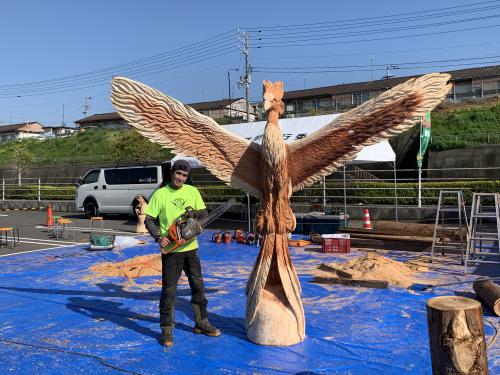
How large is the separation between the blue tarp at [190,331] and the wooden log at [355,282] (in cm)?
13

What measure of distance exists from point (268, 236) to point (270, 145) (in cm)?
88

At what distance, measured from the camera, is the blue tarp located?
3812 mm

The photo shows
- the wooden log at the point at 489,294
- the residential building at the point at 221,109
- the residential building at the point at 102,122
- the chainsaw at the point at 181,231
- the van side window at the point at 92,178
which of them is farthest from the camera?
the residential building at the point at 102,122

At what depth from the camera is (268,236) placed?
4332 mm

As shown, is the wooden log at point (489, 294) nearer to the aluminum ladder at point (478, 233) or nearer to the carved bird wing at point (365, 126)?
the aluminum ladder at point (478, 233)

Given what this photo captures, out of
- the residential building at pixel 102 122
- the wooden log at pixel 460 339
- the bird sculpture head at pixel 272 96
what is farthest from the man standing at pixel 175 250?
the residential building at pixel 102 122

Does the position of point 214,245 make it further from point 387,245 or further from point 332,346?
point 332,346

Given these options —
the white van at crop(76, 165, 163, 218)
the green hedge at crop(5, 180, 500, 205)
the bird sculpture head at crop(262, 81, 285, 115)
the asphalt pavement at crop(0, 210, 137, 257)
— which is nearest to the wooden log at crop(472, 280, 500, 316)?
the bird sculpture head at crop(262, 81, 285, 115)

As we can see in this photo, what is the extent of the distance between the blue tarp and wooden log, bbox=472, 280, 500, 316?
0.27m

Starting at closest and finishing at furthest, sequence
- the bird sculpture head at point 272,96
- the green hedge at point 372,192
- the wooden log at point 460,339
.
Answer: the wooden log at point 460,339 < the bird sculpture head at point 272,96 < the green hedge at point 372,192

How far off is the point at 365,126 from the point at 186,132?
169 cm

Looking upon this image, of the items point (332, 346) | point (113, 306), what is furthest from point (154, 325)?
point (332, 346)

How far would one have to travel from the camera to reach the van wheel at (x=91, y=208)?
17359 millimetres

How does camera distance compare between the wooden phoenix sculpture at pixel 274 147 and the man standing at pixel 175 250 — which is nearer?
the wooden phoenix sculpture at pixel 274 147
